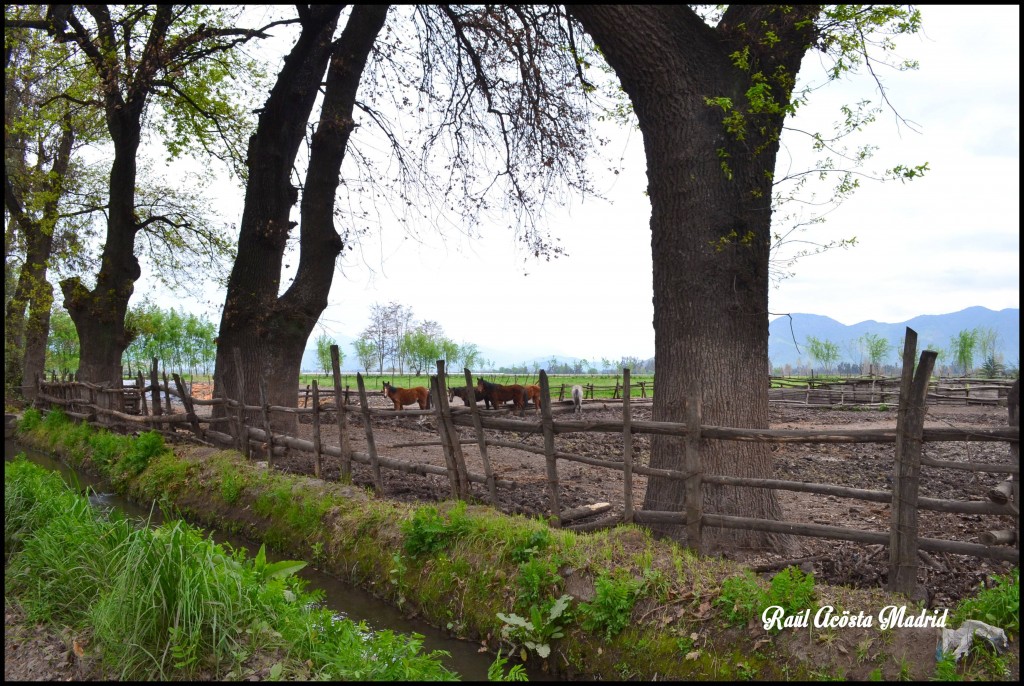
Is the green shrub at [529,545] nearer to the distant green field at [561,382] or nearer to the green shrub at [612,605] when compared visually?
the green shrub at [612,605]

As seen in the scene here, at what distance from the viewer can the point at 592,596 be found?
4.90m

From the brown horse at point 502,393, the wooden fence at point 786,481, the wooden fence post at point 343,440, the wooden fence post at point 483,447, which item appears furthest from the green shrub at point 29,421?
the wooden fence post at point 483,447

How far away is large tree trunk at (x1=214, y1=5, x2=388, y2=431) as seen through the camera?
1085cm

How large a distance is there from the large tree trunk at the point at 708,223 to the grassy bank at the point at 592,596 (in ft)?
3.51

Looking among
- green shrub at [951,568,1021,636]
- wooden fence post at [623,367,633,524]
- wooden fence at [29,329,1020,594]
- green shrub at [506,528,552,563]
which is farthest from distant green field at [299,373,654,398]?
green shrub at [951,568,1021,636]

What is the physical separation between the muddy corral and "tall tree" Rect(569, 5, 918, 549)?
2.59 ft

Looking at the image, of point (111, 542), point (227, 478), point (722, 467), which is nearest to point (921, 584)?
point (722, 467)

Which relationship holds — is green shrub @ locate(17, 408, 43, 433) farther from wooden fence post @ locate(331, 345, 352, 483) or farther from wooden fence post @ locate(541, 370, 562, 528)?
wooden fence post @ locate(541, 370, 562, 528)

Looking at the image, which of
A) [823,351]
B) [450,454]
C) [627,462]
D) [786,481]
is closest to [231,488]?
[450,454]

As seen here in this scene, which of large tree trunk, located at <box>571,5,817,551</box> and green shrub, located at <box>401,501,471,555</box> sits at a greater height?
large tree trunk, located at <box>571,5,817,551</box>

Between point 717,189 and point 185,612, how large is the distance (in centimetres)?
508

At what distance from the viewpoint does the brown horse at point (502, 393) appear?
1852cm

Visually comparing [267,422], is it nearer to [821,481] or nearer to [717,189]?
[717,189]

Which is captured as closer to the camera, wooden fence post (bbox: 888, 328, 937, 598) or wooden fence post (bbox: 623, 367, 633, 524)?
wooden fence post (bbox: 888, 328, 937, 598)
